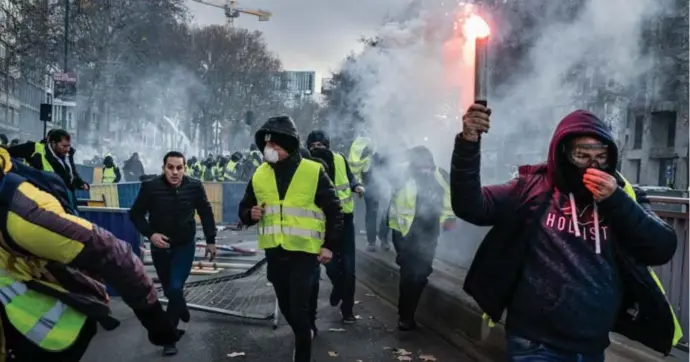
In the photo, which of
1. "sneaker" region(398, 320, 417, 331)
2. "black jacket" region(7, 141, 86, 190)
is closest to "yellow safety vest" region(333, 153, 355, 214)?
"sneaker" region(398, 320, 417, 331)

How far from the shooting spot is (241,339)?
6.65m

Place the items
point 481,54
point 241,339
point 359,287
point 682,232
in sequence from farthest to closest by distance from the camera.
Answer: point 359,287, point 241,339, point 682,232, point 481,54

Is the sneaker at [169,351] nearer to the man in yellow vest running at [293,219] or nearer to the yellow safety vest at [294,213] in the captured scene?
the man in yellow vest running at [293,219]

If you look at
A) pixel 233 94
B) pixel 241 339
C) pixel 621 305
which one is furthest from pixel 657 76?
pixel 233 94

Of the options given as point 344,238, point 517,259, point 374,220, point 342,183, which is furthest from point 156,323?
point 374,220

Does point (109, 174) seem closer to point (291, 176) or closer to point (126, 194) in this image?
point (126, 194)

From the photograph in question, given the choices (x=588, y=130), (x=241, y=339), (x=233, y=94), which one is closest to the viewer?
(x=588, y=130)

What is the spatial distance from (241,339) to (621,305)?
432 cm

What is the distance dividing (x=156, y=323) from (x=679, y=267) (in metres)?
3.89

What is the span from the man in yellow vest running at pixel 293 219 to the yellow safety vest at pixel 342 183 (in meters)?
2.20

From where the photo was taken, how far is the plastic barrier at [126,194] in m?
14.4

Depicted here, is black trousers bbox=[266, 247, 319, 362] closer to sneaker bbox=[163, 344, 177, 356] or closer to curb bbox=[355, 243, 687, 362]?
sneaker bbox=[163, 344, 177, 356]

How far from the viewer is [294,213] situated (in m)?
5.44

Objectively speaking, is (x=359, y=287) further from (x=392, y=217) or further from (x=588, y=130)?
(x=588, y=130)
